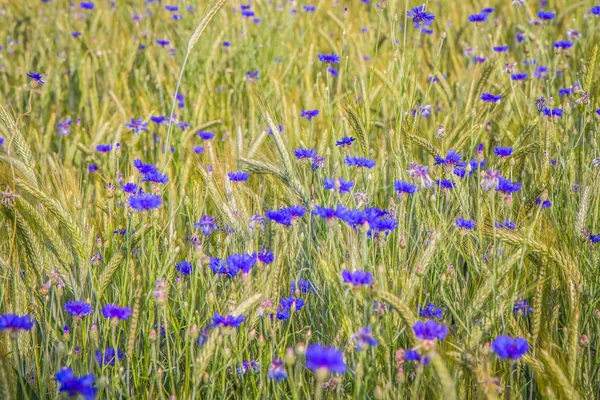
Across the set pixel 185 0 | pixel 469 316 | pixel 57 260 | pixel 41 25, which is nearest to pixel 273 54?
pixel 185 0

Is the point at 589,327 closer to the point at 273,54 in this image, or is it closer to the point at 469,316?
the point at 469,316

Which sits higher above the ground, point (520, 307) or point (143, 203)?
point (143, 203)

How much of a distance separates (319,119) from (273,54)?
1.11 m

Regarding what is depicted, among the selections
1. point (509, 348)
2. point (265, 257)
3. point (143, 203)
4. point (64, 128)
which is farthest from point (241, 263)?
point (64, 128)

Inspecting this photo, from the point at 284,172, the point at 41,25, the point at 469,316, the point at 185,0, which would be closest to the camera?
the point at 469,316

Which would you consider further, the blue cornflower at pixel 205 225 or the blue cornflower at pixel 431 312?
the blue cornflower at pixel 205 225

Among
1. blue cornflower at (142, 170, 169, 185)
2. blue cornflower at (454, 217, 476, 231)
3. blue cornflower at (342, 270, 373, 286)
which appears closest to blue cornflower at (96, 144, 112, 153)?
blue cornflower at (142, 170, 169, 185)

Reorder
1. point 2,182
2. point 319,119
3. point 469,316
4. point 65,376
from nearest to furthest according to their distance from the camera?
point 65,376, point 469,316, point 2,182, point 319,119

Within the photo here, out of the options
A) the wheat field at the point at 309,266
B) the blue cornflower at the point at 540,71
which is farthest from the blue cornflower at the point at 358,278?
the blue cornflower at the point at 540,71

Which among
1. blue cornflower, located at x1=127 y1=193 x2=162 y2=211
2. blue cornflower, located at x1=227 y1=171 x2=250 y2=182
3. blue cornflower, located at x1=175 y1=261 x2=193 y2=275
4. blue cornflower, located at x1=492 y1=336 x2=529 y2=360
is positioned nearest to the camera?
blue cornflower, located at x1=492 y1=336 x2=529 y2=360

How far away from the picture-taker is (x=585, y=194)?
5.62ft

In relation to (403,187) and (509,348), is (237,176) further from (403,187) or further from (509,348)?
(509,348)

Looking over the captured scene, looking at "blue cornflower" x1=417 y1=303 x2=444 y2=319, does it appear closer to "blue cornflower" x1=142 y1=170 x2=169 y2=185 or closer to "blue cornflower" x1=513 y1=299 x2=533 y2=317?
"blue cornflower" x1=513 y1=299 x2=533 y2=317

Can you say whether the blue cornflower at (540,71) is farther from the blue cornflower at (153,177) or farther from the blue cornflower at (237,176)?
the blue cornflower at (153,177)
